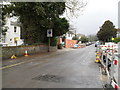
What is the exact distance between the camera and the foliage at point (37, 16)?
16672 millimetres

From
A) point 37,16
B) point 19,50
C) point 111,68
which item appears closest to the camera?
point 111,68

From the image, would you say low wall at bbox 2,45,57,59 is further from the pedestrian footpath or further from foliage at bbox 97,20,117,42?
foliage at bbox 97,20,117,42

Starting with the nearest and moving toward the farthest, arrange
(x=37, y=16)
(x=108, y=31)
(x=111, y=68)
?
(x=111, y=68), (x=37, y=16), (x=108, y=31)

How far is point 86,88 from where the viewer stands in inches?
196

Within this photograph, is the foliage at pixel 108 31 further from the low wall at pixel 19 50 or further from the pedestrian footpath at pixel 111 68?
the pedestrian footpath at pixel 111 68

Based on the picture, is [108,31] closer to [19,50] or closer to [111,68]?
[19,50]

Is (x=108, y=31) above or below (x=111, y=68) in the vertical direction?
above

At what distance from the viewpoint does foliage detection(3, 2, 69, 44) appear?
1667cm

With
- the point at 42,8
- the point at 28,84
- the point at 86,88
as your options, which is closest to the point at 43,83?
the point at 28,84

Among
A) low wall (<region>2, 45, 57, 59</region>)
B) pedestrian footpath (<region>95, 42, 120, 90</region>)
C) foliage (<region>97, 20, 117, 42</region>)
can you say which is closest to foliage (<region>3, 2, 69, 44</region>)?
low wall (<region>2, 45, 57, 59</region>)

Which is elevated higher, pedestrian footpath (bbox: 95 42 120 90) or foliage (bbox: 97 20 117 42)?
foliage (bbox: 97 20 117 42)

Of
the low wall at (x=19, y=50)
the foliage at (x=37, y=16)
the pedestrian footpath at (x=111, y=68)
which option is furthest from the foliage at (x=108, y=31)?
the pedestrian footpath at (x=111, y=68)

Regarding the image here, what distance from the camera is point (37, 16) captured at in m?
19.7

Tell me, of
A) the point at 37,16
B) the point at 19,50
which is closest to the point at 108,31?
the point at 37,16
